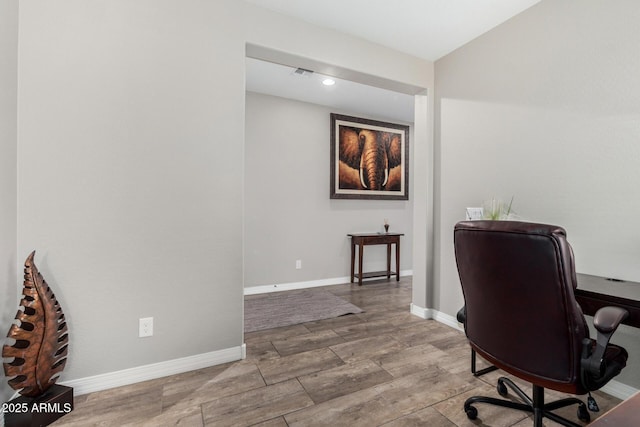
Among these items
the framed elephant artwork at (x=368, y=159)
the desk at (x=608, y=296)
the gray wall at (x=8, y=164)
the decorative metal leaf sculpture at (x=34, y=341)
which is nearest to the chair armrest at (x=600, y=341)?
the desk at (x=608, y=296)

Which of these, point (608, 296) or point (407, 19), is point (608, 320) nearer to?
point (608, 296)

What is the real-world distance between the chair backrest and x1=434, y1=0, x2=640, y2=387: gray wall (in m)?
1.11

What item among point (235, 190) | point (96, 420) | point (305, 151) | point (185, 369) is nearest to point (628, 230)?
point (235, 190)

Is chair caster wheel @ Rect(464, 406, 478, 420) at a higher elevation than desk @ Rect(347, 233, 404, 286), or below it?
below

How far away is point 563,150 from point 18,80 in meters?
3.44

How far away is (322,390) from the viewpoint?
1892mm

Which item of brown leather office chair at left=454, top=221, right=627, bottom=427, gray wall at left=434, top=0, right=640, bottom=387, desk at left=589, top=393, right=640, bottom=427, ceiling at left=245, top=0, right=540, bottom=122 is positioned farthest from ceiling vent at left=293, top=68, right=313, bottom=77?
desk at left=589, top=393, right=640, bottom=427

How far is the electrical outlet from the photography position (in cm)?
199

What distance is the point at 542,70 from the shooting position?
2.26 meters

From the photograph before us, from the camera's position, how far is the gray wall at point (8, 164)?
156 cm

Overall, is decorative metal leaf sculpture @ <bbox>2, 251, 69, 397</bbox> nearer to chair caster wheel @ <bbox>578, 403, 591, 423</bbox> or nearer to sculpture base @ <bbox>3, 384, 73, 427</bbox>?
sculpture base @ <bbox>3, 384, 73, 427</bbox>

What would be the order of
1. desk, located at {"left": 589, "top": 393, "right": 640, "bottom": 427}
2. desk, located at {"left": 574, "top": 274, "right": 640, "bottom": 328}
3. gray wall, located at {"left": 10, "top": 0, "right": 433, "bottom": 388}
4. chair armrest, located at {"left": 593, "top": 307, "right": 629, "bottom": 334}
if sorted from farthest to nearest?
gray wall, located at {"left": 10, "top": 0, "right": 433, "bottom": 388} < desk, located at {"left": 574, "top": 274, "right": 640, "bottom": 328} < chair armrest, located at {"left": 593, "top": 307, "right": 629, "bottom": 334} < desk, located at {"left": 589, "top": 393, "right": 640, "bottom": 427}

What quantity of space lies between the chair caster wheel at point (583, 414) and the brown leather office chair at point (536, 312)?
282 mm

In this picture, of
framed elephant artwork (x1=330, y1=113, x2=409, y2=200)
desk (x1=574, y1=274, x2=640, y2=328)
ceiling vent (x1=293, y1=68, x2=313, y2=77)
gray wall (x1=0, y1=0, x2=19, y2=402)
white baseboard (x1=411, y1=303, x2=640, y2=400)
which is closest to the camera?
desk (x1=574, y1=274, x2=640, y2=328)
